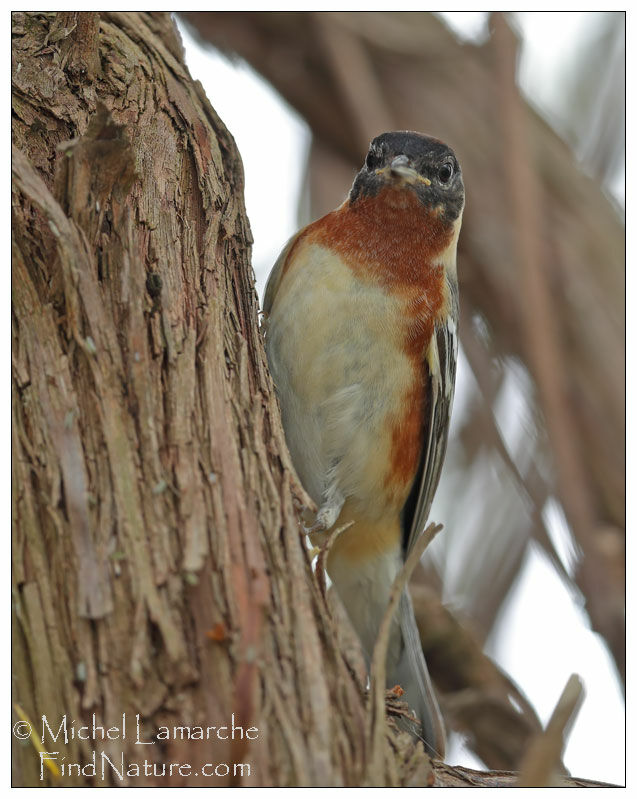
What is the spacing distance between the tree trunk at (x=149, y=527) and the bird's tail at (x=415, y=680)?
97 cm

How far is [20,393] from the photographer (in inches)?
97.4

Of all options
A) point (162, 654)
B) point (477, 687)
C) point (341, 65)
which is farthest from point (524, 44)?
point (162, 654)

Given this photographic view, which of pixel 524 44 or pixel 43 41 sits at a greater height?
pixel 524 44

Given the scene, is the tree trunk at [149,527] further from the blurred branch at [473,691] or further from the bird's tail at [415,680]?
the blurred branch at [473,691]

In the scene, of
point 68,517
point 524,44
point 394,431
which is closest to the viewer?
point 68,517

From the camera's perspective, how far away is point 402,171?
13.4ft

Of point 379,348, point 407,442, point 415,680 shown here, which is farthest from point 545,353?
point 415,680

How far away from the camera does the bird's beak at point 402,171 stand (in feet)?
13.4

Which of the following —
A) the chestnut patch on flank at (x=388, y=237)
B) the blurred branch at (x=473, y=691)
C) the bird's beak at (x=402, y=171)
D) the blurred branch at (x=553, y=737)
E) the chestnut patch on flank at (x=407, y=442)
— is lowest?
the blurred branch at (x=553, y=737)

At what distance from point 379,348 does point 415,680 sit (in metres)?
1.60

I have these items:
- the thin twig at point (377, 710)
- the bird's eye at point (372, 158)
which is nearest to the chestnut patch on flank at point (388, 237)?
the bird's eye at point (372, 158)

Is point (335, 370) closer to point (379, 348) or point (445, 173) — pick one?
point (379, 348)

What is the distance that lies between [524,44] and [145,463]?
131 inches

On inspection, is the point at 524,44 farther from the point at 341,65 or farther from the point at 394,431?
the point at 394,431
